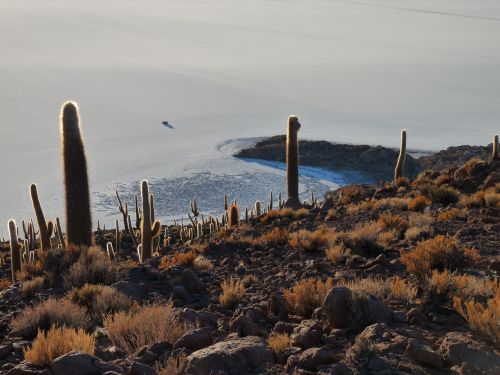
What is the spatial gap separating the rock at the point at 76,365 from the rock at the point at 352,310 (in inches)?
93.5

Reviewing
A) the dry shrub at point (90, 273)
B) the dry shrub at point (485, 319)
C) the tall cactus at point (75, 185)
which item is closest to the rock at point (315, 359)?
the dry shrub at point (485, 319)

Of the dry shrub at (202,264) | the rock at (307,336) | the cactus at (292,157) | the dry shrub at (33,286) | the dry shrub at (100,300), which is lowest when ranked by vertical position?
the dry shrub at (33,286)

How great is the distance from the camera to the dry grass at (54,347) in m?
6.28

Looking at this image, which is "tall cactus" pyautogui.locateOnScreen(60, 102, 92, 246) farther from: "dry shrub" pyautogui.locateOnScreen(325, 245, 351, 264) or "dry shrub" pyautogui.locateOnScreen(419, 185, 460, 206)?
"dry shrub" pyautogui.locateOnScreen(419, 185, 460, 206)

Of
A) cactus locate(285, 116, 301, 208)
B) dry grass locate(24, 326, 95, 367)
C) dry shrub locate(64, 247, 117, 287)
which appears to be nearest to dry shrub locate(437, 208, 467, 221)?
dry shrub locate(64, 247, 117, 287)

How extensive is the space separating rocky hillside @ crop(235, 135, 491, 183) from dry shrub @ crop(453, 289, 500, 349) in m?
56.4

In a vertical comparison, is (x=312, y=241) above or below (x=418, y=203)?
below

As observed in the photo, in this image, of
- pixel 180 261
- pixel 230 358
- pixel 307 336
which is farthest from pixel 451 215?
pixel 230 358

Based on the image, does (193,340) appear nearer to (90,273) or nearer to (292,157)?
(90,273)

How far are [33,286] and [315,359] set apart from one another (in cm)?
603

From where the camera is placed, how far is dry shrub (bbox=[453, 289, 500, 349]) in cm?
620

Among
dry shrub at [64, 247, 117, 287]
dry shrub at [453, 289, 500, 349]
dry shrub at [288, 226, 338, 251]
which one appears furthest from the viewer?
dry shrub at [288, 226, 338, 251]

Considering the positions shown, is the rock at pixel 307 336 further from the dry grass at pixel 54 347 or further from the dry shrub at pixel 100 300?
the dry shrub at pixel 100 300

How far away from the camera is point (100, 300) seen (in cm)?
848
